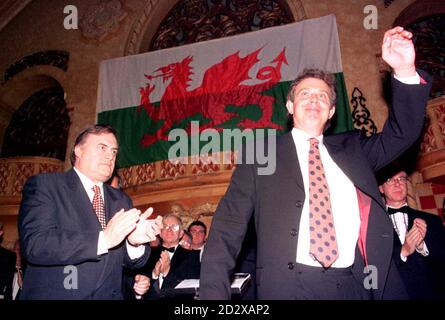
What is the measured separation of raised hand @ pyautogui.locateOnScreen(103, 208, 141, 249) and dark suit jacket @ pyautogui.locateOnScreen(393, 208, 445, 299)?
238cm

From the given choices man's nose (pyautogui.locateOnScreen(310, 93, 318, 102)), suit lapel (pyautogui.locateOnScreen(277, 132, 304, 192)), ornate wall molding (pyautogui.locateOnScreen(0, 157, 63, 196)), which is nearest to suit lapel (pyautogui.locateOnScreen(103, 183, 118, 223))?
suit lapel (pyautogui.locateOnScreen(277, 132, 304, 192))

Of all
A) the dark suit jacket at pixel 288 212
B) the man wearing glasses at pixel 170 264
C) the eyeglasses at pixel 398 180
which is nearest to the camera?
the dark suit jacket at pixel 288 212

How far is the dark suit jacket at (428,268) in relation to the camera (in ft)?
11.4

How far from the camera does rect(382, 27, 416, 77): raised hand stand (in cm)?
208

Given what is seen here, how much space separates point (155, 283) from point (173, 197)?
5.15 m

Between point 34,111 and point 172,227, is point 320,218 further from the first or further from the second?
point 34,111

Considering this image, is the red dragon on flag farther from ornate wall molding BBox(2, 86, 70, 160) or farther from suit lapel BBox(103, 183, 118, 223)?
suit lapel BBox(103, 183, 118, 223)

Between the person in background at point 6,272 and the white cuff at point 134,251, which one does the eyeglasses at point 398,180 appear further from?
the person in background at point 6,272

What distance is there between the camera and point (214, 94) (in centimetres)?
856

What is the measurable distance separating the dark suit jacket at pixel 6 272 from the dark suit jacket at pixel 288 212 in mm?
4569

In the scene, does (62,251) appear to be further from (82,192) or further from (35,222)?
(82,192)

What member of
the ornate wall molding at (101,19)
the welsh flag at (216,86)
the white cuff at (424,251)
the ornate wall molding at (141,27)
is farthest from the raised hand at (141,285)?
the ornate wall molding at (101,19)

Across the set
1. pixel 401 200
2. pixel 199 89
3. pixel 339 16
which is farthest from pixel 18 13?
pixel 401 200

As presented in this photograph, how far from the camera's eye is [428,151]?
7.79 metres
